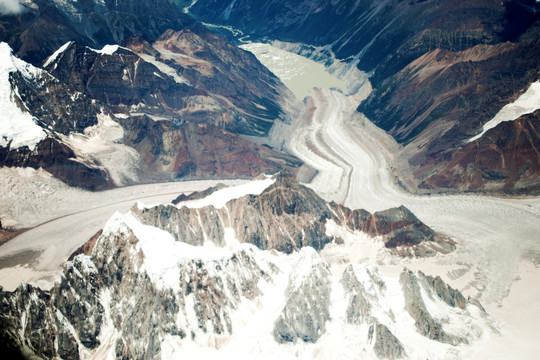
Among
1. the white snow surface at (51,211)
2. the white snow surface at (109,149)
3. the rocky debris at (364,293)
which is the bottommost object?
the white snow surface at (51,211)

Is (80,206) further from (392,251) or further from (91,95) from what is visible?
(392,251)

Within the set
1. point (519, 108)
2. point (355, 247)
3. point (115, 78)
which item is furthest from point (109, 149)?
point (519, 108)

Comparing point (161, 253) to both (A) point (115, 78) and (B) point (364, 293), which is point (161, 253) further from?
(A) point (115, 78)

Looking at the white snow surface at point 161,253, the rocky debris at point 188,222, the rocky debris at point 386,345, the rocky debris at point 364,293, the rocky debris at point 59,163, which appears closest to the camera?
the rocky debris at point 386,345

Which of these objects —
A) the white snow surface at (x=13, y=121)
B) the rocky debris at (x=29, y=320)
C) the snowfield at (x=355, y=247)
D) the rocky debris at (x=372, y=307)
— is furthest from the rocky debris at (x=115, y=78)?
the rocky debris at (x=372, y=307)

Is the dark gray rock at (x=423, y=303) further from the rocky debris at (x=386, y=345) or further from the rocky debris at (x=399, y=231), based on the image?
the rocky debris at (x=399, y=231)

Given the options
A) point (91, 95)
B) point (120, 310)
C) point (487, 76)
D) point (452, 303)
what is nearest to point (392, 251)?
point (452, 303)
